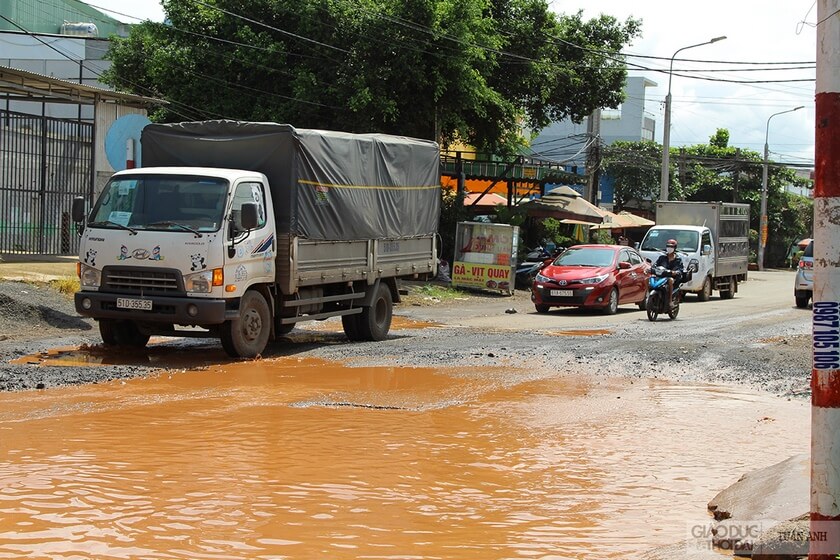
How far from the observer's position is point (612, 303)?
854 inches

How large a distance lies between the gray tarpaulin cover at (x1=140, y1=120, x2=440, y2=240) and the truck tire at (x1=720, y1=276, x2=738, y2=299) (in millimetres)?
17259

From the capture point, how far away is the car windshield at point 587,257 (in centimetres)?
2222

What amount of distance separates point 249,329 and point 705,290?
19095mm

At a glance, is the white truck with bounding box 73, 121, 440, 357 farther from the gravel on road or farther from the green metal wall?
the green metal wall

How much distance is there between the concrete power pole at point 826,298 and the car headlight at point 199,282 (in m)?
8.97

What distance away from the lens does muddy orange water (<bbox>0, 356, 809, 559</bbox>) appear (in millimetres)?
5543

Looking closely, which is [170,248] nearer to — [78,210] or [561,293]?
[78,210]

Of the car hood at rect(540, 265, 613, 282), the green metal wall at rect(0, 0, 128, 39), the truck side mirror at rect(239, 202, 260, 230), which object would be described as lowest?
the car hood at rect(540, 265, 613, 282)

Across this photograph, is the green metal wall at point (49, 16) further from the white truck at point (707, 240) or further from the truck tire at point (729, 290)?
the truck tire at point (729, 290)

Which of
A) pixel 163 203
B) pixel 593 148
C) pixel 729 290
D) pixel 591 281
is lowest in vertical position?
pixel 729 290

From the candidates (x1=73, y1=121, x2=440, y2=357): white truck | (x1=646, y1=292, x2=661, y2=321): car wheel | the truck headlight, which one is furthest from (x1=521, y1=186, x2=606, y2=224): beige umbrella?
the truck headlight

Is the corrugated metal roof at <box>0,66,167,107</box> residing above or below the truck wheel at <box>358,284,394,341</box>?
above

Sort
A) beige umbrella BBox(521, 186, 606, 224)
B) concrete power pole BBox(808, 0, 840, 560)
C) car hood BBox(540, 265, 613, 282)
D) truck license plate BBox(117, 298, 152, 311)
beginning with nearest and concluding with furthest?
concrete power pole BBox(808, 0, 840, 560), truck license plate BBox(117, 298, 152, 311), car hood BBox(540, 265, 613, 282), beige umbrella BBox(521, 186, 606, 224)

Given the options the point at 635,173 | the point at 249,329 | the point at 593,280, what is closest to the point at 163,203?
the point at 249,329
